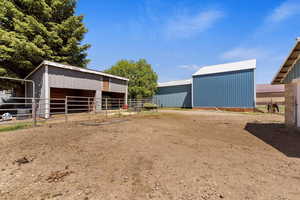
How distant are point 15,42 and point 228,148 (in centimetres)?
1426

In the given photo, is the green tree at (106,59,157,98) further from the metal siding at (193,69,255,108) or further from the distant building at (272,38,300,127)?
the distant building at (272,38,300,127)

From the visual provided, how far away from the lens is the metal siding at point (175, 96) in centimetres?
2202

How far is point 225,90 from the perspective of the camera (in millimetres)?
17266

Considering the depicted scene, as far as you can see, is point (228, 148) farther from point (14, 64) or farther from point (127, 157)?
point (14, 64)

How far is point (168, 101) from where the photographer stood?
24.2 meters

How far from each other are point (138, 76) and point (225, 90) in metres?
12.6

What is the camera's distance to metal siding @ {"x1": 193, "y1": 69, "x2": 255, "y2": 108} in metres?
15.7

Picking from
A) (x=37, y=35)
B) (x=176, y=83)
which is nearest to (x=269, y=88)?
(x=176, y=83)

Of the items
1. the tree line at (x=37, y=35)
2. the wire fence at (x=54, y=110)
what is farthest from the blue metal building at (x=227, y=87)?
the tree line at (x=37, y=35)

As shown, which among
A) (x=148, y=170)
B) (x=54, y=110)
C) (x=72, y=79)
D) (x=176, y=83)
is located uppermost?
(x=176, y=83)

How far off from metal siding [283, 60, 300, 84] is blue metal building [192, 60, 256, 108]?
10.2m

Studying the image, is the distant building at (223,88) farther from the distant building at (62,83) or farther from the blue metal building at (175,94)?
the distant building at (62,83)

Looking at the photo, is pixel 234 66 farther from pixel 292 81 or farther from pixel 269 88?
pixel 269 88

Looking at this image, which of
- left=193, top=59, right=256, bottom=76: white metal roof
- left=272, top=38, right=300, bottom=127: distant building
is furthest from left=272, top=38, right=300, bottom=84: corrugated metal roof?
left=193, top=59, right=256, bottom=76: white metal roof
